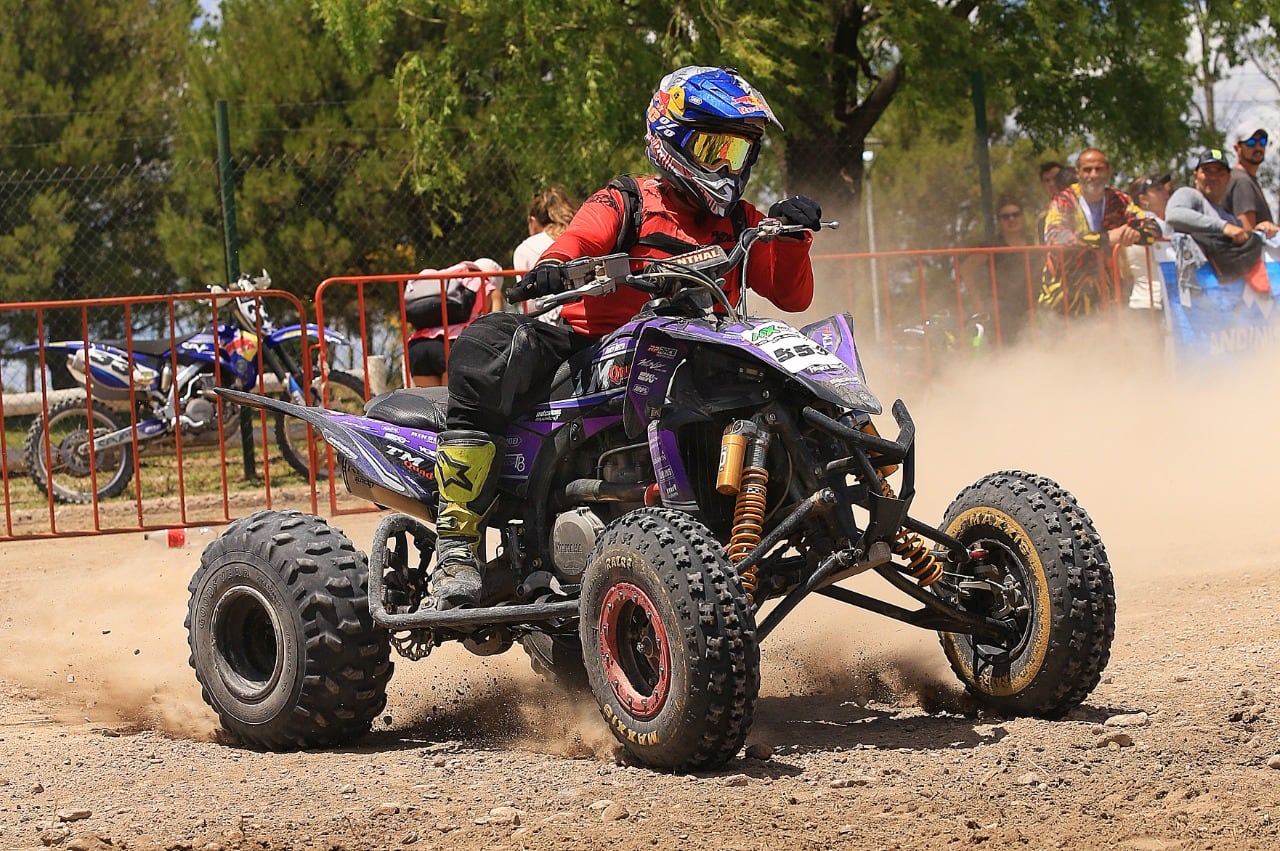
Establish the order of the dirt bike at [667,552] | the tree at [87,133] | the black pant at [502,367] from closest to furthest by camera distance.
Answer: the dirt bike at [667,552] → the black pant at [502,367] → the tree at [87,133]

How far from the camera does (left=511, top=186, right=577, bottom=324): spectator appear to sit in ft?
32.3

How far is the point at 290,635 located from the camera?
5434mm

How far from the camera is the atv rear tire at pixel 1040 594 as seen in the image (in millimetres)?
4980

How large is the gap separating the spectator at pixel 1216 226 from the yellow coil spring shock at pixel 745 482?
27.2 feet

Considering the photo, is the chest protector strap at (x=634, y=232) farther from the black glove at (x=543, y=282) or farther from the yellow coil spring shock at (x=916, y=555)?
the yellow coil spring shock at (x=916, y=555)

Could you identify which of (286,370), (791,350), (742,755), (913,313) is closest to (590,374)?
(791,350)

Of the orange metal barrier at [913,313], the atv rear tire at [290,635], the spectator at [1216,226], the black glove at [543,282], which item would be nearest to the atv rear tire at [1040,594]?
the black glove at [543,282]

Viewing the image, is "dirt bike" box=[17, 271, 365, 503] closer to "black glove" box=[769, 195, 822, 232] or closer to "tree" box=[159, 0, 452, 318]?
"tree" box=[159, 0, 452, 318]

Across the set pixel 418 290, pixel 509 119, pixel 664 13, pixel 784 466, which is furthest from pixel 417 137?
pixel 784 466

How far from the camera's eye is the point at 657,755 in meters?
4.62

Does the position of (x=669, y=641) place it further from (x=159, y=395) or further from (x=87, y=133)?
(x=87, y=133)

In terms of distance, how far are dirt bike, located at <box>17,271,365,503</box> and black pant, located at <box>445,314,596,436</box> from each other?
21.3 ft

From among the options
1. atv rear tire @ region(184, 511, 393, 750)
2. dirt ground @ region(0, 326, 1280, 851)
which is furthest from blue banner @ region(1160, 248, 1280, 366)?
atv rear tire @ region(184, 511, 393, 750)

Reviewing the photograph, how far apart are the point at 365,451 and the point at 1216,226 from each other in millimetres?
8282
